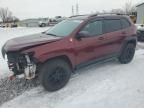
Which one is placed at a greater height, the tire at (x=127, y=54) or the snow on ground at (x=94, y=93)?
the tire at (x=127, y=54)

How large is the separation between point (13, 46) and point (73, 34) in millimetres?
1475

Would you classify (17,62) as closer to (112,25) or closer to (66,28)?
(66,28)

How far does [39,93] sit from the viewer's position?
4172mm

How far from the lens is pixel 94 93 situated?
4074 mm

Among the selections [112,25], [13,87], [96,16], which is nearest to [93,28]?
[96,16]

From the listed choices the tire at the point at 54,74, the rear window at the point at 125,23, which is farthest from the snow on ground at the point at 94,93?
the rear window at the point at 125,23

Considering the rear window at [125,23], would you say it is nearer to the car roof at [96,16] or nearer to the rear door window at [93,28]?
the car roof at [96,16]

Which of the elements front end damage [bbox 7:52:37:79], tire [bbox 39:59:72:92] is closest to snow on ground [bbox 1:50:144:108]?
tire [bbox 39:59:72:92]

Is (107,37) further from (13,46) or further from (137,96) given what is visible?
(13,46)

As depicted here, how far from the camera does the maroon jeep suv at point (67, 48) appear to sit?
3.87m

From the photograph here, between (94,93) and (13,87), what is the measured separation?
2082 millimetres

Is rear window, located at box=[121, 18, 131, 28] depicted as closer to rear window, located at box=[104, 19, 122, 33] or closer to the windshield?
rear window, located at box=[104, 19, 122, 33]

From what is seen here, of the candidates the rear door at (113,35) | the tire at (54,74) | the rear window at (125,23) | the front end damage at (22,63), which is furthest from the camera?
the rear window at (125,23)

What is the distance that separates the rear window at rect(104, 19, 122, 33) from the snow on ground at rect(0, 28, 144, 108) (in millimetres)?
1279
